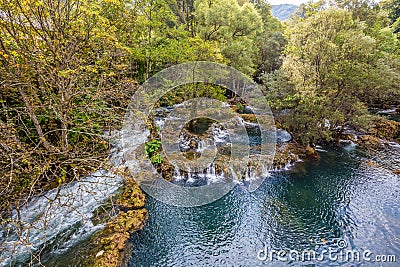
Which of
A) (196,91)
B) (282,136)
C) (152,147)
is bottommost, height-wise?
(282,136)

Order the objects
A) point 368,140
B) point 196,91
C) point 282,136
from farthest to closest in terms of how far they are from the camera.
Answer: point 282,136, point 368,140, point 196,91

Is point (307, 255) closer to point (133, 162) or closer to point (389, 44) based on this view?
point (133, 162)

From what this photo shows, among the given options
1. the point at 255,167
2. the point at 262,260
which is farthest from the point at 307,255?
the point at 255,167

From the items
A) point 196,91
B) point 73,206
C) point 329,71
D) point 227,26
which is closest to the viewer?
point 73,206

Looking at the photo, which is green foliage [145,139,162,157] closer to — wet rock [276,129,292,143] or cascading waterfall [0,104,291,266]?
cascading waterfall [0,104,291,266]

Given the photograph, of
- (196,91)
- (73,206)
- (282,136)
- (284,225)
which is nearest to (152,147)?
(73,206)

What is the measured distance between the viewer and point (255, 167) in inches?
475

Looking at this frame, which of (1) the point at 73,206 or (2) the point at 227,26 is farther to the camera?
(2) the point at 227,26

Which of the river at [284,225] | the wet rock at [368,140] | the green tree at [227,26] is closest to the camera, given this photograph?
the river at [284,225]

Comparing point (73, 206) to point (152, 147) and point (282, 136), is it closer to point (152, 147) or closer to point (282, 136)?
point (152, 147)

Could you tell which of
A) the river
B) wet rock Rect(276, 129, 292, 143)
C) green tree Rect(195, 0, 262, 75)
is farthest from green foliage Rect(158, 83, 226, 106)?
the river

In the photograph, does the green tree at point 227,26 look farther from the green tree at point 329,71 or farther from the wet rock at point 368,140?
the wet rock at point 368,140

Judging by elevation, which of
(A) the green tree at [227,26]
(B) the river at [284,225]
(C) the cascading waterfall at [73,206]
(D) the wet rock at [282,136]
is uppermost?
(A) the green tree at [227,26]

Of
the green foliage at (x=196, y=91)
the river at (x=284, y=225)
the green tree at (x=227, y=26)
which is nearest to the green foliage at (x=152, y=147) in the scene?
the river at (x=284, y=225)
